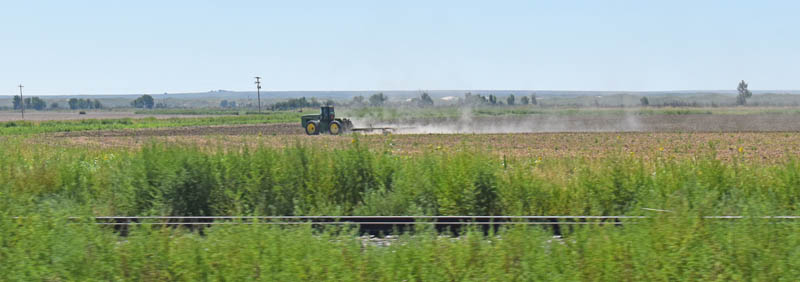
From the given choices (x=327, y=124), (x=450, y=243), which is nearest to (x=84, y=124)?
(x=327, y=124)

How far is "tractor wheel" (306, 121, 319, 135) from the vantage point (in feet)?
142

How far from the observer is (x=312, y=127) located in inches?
1714

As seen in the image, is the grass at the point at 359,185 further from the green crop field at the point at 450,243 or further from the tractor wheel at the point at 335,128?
the tractor wheel at the point at 335,128

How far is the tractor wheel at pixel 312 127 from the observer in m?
43.3

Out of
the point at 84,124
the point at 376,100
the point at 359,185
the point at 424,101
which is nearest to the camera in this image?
the point at 359,185

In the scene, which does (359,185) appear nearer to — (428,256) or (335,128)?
(428,256)

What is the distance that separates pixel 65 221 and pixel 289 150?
21.6ft

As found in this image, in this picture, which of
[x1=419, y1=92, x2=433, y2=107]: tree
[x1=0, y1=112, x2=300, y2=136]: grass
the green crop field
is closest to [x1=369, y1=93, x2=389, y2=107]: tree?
[x1=0, y1=112, x2=300, y2=136]: grass

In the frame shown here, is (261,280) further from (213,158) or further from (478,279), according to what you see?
(213,158)

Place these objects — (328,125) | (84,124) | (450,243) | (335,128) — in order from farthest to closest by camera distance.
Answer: (84,124), (328,125), (335,128), (450,243)

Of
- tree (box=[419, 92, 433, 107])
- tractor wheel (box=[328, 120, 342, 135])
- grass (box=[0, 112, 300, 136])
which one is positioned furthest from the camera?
tree (box=[419, 92, 433, 107])

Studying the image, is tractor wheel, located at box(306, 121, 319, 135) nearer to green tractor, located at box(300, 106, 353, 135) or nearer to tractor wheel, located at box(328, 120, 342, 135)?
green tractor, located at box(300, 106, 353, 135)

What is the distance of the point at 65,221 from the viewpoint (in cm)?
831

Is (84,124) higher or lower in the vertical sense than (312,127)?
lower
